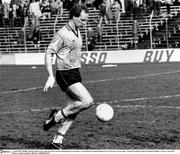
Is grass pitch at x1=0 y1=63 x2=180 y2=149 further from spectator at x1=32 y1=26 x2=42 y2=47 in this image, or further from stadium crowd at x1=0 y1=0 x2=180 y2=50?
spectator at x1=32 y1=26 x2=42 y2=47

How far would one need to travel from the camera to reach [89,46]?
31.5 meters

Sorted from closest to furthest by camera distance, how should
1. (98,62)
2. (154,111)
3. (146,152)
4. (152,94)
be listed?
1. (146,152)
2. (154,111)
3. (152,94)
4. (98,62)

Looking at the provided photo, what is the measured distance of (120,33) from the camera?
1273 inches

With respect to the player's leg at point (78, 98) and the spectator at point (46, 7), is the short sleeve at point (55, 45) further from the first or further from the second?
the spectator at point (46, 7)

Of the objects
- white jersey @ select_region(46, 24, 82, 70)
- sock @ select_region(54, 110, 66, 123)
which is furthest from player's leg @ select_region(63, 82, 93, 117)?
white jersey @ select_region(46, 24, 82, 70)

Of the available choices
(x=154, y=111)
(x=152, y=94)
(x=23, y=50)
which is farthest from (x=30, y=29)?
(x=154, y=111)

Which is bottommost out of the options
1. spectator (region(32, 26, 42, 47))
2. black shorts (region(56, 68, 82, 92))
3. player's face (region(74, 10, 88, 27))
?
spectator (region(32, 26, 42, 47))

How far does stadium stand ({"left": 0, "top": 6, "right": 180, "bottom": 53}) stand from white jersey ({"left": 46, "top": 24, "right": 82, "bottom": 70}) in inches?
867

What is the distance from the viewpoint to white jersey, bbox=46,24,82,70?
27.8 feet

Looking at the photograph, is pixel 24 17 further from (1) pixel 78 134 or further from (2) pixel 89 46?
(1) pixel 78 134

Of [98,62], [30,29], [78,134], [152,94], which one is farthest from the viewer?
[30,29]

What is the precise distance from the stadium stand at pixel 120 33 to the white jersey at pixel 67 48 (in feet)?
72.2

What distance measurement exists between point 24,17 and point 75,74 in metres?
26.7

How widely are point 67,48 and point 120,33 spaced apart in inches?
944
